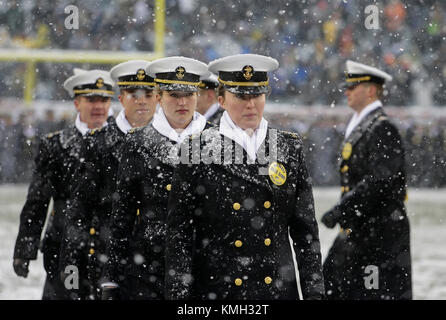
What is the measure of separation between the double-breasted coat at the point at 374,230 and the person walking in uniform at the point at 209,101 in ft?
3.19

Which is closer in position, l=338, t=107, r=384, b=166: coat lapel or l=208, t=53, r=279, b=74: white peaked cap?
l=208, t=53, r=279, b=74: white peaked cap

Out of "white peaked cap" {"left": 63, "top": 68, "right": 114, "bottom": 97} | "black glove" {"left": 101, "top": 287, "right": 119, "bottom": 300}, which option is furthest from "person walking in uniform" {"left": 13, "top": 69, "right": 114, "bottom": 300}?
"black glove" {"left": 101, "top": 287, "right": 119, "bottom": 300}

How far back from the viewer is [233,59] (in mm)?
3945

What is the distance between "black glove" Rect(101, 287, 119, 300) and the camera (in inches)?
172

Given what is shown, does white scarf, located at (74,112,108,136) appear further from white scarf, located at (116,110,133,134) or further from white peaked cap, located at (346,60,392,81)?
white peaked cap, located at (346,60,392,81)

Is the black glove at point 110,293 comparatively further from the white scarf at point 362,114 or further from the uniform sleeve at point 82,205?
the white scarf at point 362,114

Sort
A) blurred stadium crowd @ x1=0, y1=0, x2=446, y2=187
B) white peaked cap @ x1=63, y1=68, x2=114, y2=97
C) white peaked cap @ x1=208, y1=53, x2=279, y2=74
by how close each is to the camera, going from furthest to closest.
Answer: blurred stadium crowd @ x1=0, y1=0, x2=446, y2=187
white peaked cap @ x1=63, y1=68, x2=114, y2=97
white peaked cap @ x1=208, y1=53, x2=279, y2=74

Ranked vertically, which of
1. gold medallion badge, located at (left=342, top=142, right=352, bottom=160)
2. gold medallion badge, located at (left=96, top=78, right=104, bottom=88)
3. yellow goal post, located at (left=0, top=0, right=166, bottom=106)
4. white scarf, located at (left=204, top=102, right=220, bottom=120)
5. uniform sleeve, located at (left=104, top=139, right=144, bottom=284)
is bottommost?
uniform sleeve, located at (left=104, top=139, right=144, bottom=284)

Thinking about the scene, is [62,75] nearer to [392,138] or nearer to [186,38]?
[186,38]

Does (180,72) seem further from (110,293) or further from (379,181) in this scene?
(379,181)

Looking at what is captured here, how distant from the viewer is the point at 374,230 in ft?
19.6

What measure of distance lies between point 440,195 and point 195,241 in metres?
13.0

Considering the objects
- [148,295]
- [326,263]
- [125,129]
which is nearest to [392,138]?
[326,263]

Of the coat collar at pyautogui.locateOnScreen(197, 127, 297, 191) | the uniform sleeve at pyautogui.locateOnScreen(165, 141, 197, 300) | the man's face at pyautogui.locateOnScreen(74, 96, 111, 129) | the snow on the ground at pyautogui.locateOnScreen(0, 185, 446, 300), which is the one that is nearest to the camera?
the uniform sleeve at pyautogui.locateOnScreen(165, 141, 197, 300)
